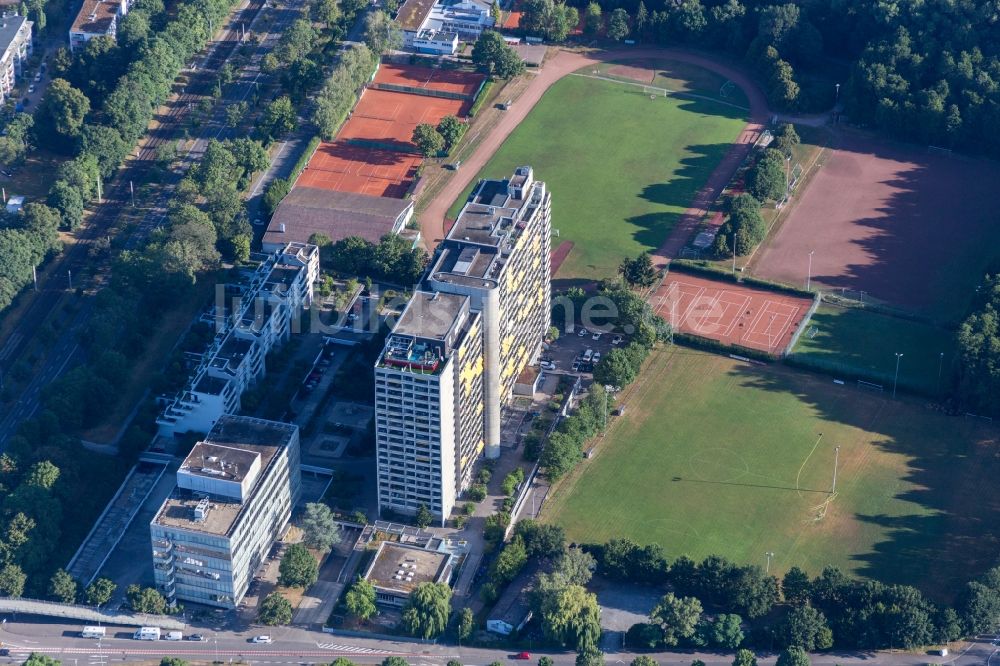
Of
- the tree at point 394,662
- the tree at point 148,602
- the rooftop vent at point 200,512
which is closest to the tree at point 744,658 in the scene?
the tree at point 394,662

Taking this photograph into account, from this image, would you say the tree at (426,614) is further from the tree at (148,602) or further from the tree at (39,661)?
the tree at (39,661)

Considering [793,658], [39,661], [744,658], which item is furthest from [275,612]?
[793,658]

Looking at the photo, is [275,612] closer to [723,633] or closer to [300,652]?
[300,652]

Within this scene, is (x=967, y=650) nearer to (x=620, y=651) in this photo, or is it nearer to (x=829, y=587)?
(x=829, y=587)

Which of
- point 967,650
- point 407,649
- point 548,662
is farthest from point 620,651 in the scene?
point 967,650

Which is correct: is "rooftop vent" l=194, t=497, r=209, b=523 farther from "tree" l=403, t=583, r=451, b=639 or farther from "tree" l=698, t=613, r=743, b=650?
"tree" l=698, t=613, r=743, b=650

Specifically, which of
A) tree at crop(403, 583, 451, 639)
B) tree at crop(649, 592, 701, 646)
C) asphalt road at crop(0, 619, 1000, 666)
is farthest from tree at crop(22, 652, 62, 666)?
tree at crop(649, 592, 701, 646)

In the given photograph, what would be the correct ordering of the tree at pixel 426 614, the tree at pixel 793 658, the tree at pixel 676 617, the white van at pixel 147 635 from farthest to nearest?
the white van at pixel 147 635
the tree at pixel 426 614
the tree at pixel 676 617
the tree at pixel 793 658
